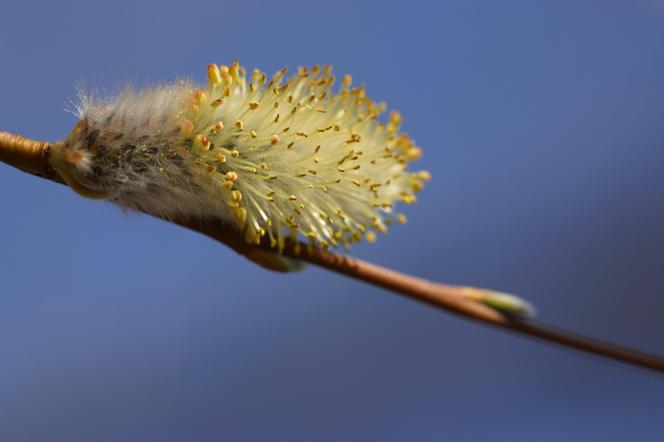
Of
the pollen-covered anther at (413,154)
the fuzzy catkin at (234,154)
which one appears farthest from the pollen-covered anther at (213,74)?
the pollen-covered anther at (413,154)

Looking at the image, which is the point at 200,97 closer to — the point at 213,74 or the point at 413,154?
the point at 213,74

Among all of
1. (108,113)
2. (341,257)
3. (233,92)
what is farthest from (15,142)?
(341,257)

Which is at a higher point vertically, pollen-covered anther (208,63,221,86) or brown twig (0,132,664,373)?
pollen-covered anther (208,63,221,86)

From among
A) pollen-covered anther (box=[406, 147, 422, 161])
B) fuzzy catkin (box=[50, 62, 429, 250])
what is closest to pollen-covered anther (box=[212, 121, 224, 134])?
fuzzy catkin (box=[50, 62, 429, 250])

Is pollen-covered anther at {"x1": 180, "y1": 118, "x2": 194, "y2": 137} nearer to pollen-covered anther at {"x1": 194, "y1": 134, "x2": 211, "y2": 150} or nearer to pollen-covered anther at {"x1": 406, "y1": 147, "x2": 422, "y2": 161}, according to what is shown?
pollen-covered anther at {"x1": 194, "y1": 134, "x2": 211, "y2": 150}

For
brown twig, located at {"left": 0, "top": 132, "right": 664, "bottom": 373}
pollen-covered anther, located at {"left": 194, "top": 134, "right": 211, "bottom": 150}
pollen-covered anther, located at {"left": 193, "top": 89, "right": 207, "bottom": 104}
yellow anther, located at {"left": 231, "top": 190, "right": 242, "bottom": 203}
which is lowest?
Result: brown twig, located at {"left": 0, "top": 132, "right": 664, "bottom": 373}

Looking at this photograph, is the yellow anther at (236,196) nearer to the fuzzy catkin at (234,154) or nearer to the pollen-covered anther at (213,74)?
the fuzzy catkin at (234,154)

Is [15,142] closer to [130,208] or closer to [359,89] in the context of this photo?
[130,208]

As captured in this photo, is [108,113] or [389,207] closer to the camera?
[108,113]

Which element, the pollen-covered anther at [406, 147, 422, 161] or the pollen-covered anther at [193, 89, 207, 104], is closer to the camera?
the pollen-covered anther at [193, 89, 207, 104]
